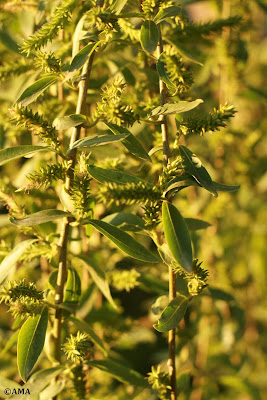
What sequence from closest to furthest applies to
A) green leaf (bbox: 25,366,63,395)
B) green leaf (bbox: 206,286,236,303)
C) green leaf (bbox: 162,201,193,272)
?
1. green leaf (bbox: 162,201,193,272)
2. green leaf (bbox: 25,366,63,395)
3. green leaf (bbox: 206,286,236,303)

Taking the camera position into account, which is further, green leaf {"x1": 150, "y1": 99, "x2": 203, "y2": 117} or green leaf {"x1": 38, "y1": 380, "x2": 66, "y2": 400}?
green leaf {"x1": 38, "y1": 380, "x2": 66, "y2": 400}

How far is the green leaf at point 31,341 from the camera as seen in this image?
0.56 m

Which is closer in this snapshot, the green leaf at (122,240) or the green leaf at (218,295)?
the green leaf at (122,240)

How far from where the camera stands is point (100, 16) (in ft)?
1.76

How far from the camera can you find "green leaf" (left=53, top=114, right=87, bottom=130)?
1.89 ft

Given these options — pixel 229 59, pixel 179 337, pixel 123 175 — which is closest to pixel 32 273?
pixel 179 337

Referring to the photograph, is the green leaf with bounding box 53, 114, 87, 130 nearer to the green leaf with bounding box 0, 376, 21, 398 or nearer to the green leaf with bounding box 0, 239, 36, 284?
the green leaf with bounding box 0, 239, 36, 284

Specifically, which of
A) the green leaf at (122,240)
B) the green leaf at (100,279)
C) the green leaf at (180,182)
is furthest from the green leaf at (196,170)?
the green leaf at (100,279)

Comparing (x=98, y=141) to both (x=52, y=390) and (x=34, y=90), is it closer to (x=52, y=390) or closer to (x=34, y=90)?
(x=34, y=90)

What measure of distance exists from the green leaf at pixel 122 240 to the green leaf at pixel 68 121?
0.41 feet

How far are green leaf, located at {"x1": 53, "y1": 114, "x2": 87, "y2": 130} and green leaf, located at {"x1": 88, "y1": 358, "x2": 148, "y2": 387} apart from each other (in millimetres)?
351

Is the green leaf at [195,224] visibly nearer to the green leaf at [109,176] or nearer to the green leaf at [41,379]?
the green leaf at [109,176]

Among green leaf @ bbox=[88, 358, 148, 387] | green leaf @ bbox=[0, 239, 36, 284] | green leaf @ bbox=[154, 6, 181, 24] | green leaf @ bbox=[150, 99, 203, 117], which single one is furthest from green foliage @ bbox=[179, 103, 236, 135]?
green leaf @ bbox=[88, 358, 148, 387]

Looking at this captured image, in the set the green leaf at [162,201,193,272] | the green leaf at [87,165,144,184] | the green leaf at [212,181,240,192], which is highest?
the green leaf at [87,165,144,184]
